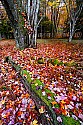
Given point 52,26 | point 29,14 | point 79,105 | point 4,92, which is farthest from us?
point 52,26

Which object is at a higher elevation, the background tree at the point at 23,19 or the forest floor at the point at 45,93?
the background tree at the point at 23,19

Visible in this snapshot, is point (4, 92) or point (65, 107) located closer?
point (65, 107)

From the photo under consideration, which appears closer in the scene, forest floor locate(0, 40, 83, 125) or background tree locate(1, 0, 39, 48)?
forest floor locate(0, 40, 83, 125)

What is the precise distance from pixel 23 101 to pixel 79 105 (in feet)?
4.57

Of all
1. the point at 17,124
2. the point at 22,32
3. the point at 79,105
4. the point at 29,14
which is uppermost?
the point at 29,14

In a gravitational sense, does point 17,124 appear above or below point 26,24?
below

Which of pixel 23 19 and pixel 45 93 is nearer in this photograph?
pixel 45 93

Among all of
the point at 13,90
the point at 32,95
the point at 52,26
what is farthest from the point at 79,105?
the point at 52,26

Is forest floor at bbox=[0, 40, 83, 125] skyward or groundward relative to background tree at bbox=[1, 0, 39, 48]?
groundward

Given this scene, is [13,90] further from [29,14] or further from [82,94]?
[29,14]

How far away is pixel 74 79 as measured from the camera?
5301 mm

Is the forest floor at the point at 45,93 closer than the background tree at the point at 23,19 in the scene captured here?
Yes

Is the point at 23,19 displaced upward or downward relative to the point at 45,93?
upward

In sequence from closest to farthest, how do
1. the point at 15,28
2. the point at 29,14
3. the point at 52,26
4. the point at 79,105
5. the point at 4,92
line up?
the point at 79,105
the point at 4,92
the point at 15,28
the point at 29,14
the point at 52,26
